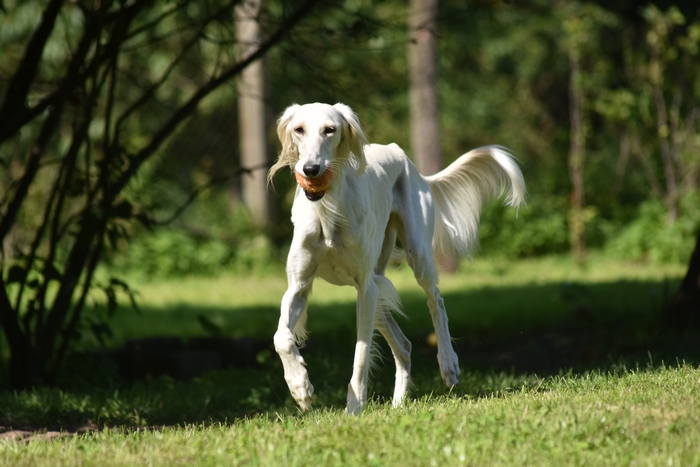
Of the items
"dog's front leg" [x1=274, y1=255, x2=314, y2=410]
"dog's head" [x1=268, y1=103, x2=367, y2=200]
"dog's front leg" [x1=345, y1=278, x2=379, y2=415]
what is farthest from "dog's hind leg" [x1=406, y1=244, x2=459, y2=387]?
"dog's front leg" [x1=274, y1=255, x2=314, y2=410]

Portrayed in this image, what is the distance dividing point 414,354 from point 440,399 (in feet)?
9.17

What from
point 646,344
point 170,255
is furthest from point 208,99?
point 646,344

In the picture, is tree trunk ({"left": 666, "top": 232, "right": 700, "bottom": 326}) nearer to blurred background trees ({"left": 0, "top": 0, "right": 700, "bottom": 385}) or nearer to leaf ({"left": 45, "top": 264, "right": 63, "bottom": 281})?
blurred background trees ({"left": 0, "top": 0, "right": 700, "bottom": 385})

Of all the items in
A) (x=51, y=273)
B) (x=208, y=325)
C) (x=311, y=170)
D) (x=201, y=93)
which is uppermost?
(x=201, y=93)

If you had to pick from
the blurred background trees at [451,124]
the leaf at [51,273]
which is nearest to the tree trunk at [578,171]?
the blurred background trees at [451,124]

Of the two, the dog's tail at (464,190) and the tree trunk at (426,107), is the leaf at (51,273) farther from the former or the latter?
the tree trunk at (426,107)

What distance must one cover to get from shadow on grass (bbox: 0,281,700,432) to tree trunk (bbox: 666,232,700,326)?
141mm

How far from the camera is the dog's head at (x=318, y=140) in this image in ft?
12.2

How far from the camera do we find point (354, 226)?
411cm

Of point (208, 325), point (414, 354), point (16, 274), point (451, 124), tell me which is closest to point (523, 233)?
point (451, 124)

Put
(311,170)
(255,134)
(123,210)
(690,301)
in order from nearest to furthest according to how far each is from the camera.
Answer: (311,170), (123,210), (690,301), (255,134)

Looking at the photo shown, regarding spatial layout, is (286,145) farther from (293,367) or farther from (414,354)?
(414,354)

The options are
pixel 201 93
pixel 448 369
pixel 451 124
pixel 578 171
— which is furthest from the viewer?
pixel 451 124

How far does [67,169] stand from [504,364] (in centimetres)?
346
